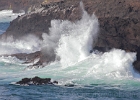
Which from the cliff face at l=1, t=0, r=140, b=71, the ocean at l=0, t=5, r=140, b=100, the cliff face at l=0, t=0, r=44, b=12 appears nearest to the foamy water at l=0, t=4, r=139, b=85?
the ocean at l=0, t=5, r=140, b=100

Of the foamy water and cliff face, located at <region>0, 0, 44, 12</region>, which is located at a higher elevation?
cliff face, located at <region>0, 0, 44, 12</region>

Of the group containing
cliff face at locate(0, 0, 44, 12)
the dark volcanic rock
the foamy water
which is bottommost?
the dark volcanic rock

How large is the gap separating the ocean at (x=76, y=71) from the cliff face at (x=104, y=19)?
103cm

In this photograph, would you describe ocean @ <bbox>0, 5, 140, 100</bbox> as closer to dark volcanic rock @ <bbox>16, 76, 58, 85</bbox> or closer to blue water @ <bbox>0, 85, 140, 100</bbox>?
blue water @ <bbox>0, 85, 140, 100</bbox>

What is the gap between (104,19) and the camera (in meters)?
48.8

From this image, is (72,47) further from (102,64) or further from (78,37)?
(102,64)

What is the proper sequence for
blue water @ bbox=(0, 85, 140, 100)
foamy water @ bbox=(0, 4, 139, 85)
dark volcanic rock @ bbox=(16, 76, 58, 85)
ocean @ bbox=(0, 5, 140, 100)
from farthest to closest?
foamy water @ bbox=(0, 4, 139, 85) → dark volcanic rock @ bbox=(16, 76, 58, 85) → ocean @ bbox=(0, 5, 140, 100) → blue water @ bbox=(0, 85, 140, 100)

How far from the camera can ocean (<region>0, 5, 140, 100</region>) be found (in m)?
33.5

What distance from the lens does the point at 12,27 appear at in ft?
226

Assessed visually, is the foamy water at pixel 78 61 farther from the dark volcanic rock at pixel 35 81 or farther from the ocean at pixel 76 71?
the dark volcanic rock at pixel 35 81

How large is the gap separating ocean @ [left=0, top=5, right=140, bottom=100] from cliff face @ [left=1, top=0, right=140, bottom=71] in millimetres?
1033

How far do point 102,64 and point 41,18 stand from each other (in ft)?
82.4

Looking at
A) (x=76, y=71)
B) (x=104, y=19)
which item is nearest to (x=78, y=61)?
(x=76, y=71)

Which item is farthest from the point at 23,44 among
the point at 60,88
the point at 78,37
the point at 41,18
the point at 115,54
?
the point at 60,88
